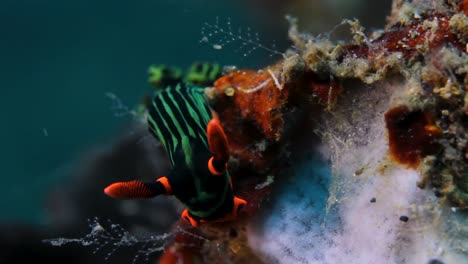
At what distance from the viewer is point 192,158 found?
8.13 feet

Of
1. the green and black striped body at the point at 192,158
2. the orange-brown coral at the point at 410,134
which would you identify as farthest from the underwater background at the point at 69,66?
the orange-brown coral at the point at 410,134

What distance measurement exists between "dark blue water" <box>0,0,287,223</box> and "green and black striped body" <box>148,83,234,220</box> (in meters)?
18.9

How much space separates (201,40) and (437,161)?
66.0 inches

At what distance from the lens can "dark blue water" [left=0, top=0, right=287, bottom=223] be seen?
2203 centimetres

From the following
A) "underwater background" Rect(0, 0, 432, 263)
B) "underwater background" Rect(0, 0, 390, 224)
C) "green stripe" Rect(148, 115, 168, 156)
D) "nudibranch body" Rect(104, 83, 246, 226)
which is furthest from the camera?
"underwater background" Rect(0, 0, 390, 224)

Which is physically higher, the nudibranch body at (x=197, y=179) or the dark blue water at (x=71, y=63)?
the dark blue water at (x=71, y=63)

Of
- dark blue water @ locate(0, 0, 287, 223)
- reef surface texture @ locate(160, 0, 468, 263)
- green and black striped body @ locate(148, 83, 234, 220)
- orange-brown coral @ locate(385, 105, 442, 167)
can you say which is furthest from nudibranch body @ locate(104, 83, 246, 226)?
dark blue water @ locate(0, 0, 287, 223)

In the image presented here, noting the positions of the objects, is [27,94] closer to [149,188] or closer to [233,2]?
[233,2]

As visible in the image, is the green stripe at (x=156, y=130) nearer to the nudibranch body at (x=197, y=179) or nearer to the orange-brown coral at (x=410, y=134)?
the nudibranch body at (x=197, y=179)

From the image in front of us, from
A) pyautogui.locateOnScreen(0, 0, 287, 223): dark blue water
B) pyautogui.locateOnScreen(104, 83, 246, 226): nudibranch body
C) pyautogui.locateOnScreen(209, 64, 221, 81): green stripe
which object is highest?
pyautogui.locateOnScreen(0, 0, 287, 223): dark blue water

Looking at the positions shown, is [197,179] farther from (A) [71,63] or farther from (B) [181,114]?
(A) [71,63]

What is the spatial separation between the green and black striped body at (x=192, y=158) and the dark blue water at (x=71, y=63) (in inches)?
743

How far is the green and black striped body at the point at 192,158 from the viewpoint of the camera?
2383 millimetres

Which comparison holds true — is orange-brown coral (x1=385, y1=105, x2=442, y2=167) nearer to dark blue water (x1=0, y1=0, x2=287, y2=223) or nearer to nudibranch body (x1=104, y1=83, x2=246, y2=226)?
nudibranch body (x1=104, y1=83, x2=246, y2=226)
